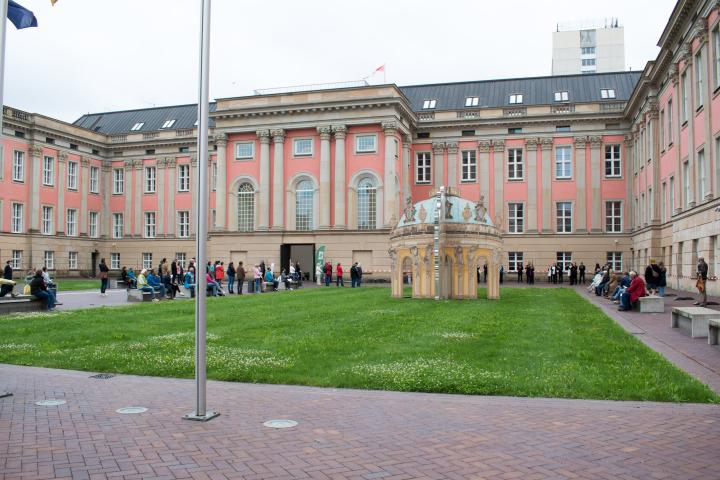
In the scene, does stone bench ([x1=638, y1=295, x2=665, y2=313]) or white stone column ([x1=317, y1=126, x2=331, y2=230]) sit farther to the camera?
white stone column ([x1=317, y1=126, x2=331, y2=230])

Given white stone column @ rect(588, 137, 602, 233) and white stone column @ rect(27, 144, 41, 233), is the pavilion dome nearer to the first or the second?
white stone column @ rect(588, 137, 602, 233)

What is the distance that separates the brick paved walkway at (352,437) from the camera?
6496mm

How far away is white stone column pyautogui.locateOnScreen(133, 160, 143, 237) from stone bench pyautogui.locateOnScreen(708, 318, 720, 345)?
6360 cm

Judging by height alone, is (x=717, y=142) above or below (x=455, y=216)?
above

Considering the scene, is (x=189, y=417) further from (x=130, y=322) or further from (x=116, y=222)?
(x=116, y=222)

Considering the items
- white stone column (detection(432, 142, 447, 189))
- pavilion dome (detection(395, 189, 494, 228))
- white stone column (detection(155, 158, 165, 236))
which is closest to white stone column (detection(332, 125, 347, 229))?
white stone column (detection(432, 142, 447, 189))

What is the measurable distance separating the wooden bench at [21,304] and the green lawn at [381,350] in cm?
228

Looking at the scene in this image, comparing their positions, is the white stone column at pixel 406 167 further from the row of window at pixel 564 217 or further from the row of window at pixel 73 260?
the row of window at pixel 73 260

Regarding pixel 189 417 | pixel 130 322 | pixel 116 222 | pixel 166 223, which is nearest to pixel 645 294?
pixel 130 322

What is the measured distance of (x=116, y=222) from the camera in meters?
71.6

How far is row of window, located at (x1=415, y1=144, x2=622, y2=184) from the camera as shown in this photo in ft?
190

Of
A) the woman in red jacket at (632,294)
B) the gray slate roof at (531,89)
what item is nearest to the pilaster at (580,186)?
the gray slate roof at (531,89)

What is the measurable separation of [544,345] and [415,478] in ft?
31.1

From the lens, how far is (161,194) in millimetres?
69562
